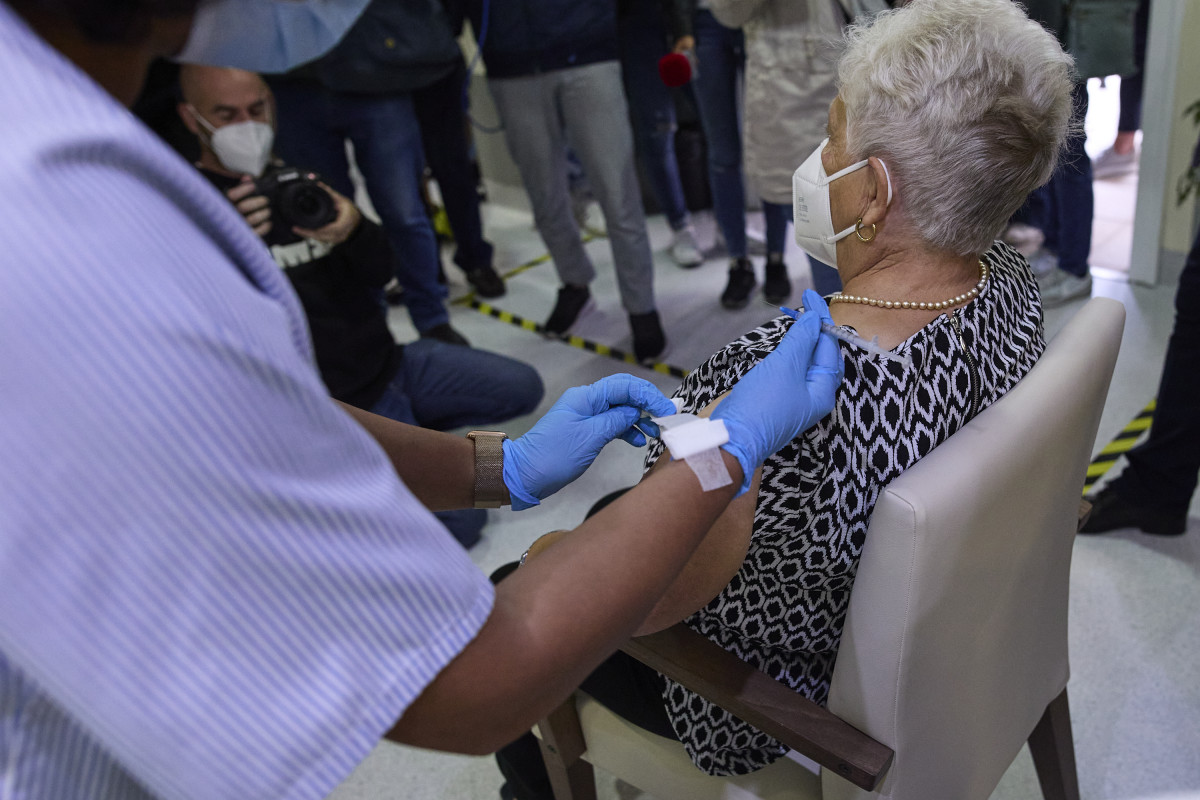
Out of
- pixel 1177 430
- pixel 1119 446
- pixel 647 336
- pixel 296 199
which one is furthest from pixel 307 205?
pixel 1119 446

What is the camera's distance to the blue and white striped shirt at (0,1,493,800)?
40cm

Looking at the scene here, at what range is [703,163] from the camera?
3551mm

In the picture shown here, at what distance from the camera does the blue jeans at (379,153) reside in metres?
2.69

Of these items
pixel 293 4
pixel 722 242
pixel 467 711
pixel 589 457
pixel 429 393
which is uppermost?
pixel 293 4

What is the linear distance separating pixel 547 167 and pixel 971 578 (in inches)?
89.2

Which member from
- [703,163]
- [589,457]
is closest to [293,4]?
[589,457]

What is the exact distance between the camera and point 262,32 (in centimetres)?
73

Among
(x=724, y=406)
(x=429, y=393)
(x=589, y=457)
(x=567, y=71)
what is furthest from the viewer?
(x=567, y=71)

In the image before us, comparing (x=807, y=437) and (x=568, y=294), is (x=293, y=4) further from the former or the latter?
(x=568, y=294)

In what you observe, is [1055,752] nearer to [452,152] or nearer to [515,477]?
[515,477]

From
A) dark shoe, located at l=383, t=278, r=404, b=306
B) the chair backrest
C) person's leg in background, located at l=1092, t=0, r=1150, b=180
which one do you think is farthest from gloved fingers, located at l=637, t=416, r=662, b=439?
person's leg in background, located at l=1092, t=0, r=1150, b=180

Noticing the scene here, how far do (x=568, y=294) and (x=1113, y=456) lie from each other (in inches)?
73.6

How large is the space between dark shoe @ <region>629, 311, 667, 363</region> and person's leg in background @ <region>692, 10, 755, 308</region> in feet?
1.35

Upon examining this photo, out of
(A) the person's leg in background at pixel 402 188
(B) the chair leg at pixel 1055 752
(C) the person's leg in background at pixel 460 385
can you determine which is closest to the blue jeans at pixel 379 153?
(A) the person's leg in background at pixel 402 188
